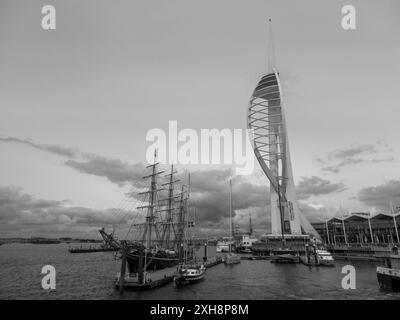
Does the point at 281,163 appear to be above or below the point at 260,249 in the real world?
above

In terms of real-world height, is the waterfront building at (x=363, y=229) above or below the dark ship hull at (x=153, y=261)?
above

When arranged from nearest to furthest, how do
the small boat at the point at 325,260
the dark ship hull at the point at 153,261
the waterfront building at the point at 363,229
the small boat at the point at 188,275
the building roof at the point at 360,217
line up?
1. the small boat at the point at 188,275
2. the dark ship hull at the point at 153,261
3. the small boat at the point at 325,260
4. the building roof at the point at 360,217
5. the waterfront building at the point at 363,229

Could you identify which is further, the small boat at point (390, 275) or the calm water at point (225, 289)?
the calm water at point (225, 289)

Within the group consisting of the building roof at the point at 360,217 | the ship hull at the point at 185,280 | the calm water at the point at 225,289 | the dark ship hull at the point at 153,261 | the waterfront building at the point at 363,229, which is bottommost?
the calm water at the point at 225,289

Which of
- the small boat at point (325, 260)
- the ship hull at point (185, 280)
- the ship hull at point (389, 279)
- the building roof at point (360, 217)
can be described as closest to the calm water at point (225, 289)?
the ship hull at point (185, 280)

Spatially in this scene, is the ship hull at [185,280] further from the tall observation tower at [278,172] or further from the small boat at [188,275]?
the tall observation tower at [278,172]

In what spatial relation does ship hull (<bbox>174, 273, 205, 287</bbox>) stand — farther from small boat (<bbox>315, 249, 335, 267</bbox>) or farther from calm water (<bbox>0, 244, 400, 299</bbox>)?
small boat (<bbox>315, 249, 335, 267</bbox>)

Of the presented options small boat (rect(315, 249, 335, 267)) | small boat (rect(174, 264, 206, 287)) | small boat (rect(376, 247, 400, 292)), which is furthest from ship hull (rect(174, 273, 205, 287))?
small boat (rect(315, 249, 335, 267))
